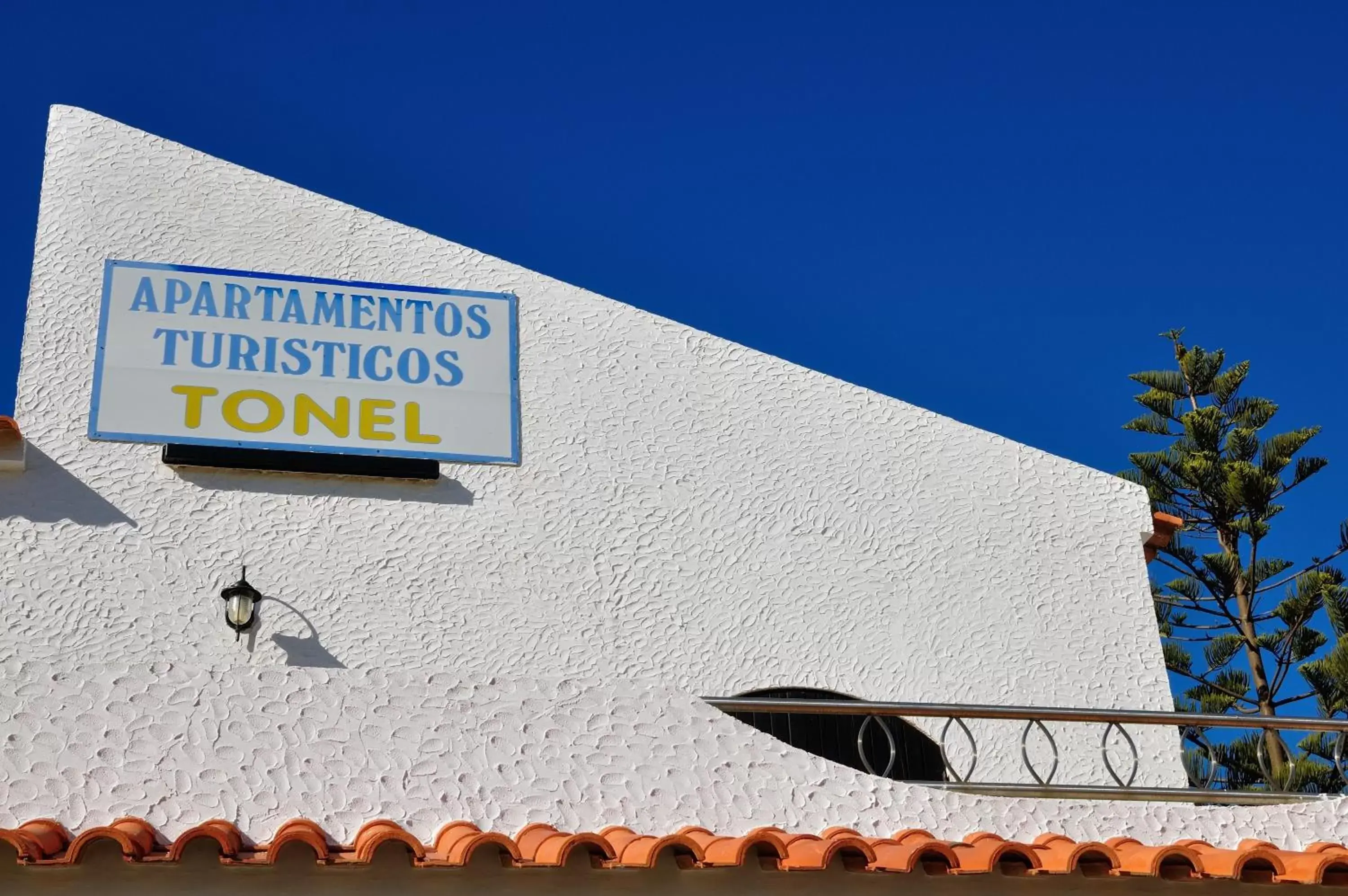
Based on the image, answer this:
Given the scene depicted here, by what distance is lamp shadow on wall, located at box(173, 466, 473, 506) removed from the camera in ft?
25.6

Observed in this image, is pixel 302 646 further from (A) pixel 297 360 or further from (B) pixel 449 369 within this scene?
(B) pixel 449 369

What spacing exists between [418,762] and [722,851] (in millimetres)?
1202

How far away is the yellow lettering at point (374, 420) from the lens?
318 inches

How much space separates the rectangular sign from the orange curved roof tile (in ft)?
10.0

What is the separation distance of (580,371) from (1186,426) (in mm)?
9720

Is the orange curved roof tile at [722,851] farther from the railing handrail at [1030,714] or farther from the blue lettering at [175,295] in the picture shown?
the blue lettering at [175,295]

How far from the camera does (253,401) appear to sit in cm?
803

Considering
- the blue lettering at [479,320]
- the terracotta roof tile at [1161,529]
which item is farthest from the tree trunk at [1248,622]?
the blue lettering at [479,320]

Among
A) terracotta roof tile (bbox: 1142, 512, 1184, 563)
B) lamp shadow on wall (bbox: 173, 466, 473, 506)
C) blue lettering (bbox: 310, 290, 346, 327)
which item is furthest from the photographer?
terracotta roof tile (bbox: 1142, 512, 1184, 563)

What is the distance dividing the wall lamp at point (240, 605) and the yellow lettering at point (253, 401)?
3.09 ft

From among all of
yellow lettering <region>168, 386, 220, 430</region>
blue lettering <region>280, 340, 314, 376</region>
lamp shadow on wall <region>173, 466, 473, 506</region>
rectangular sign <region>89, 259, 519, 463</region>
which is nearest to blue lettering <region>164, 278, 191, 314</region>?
rectangular sign <region>89, 259, 519, 463</region>

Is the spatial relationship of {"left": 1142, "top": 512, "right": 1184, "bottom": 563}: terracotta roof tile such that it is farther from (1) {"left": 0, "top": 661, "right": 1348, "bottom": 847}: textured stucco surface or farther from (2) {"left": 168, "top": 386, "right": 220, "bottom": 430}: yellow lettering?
(2) {"left": 168, "top": 386, "right": 220, "bottom": 430}: yellow lettering

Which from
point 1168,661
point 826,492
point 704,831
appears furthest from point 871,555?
point 1168,661

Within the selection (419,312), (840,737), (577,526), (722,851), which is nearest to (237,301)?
(419,312)
